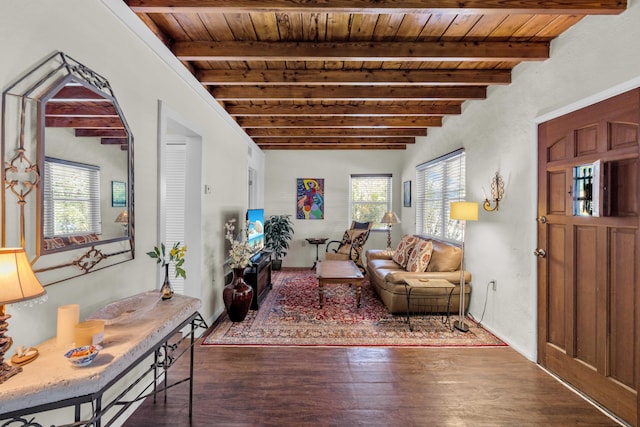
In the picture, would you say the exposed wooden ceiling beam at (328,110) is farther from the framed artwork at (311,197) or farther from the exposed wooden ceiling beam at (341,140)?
the framed artwork at (311,197)

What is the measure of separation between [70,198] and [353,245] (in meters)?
4.84

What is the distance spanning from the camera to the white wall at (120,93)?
124 centimetres

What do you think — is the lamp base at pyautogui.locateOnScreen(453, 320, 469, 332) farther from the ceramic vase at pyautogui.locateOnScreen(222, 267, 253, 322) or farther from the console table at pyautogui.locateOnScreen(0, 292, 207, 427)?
the console table at pyautogui.locateOnScreen(0, 292, 207, 427)

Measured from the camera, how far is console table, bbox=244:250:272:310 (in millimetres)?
3865

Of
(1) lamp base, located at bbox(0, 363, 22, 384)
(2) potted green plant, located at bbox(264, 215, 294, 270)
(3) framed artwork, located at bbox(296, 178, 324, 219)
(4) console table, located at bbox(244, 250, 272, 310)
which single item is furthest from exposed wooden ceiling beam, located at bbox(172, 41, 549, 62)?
(3) framed artwork, located at bbox(296, 178, 324, 219)

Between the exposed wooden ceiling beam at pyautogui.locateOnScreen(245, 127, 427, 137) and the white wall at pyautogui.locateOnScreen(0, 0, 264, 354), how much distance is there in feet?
5.65

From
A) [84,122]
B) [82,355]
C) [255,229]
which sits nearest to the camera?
[82,355]

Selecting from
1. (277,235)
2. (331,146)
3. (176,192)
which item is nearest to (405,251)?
(277,235)

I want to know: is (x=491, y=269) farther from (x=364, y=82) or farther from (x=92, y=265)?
(x=92, y=265)

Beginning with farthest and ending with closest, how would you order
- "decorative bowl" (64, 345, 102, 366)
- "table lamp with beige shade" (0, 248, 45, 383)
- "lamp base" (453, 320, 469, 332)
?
"lamp base" (453, 320, 469, 332)
"decorative bowl" (64, 345, 102, 366)
"table lamp with beige shade" (0, 248, 45, 383)

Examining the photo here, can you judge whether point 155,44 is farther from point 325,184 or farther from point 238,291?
point 325,184

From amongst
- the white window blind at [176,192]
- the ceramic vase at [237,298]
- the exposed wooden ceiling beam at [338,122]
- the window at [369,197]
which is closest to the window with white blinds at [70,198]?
the ceramic vase at [237,298]

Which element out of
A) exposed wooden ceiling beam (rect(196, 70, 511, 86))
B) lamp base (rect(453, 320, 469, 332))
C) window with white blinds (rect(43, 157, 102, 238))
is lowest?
lamp base (rect(453, 320, 469, 332))

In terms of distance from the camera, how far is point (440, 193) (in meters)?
4.75
